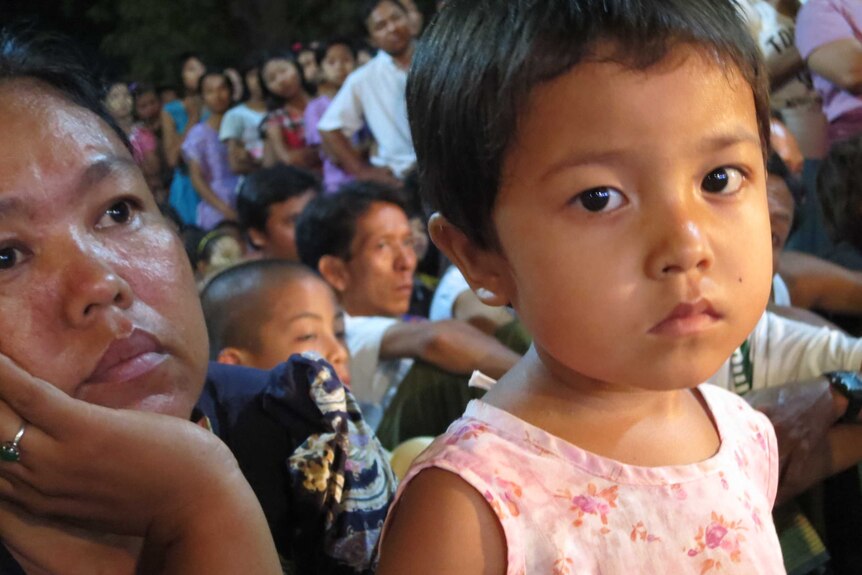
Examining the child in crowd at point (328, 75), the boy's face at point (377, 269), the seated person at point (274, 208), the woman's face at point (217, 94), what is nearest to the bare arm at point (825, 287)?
the boy's face at point (377, 269)

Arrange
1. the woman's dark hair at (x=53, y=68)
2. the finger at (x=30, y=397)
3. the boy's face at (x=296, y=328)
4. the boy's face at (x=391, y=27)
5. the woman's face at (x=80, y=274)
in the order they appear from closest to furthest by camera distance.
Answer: the finger at (x=30, y=397), the woman's face at (x=80, y=274), the woman's dark hair at (x=53, y=68), the boy's face at (x=296, y=328), the boy's face at (x=391, y=27)

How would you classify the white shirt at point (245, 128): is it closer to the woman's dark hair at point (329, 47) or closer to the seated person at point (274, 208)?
the woman's dark hair at point (329, 47)

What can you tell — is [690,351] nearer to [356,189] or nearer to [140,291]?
[140,291]

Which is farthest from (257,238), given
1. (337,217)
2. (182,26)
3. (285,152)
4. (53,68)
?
(182,26)

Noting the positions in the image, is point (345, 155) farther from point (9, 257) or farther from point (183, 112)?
point (9, 257)

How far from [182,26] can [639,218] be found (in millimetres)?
11881

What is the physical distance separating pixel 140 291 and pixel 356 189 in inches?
101

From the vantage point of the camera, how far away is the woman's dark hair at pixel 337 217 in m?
3.42

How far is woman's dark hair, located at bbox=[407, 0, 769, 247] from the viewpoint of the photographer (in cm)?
89

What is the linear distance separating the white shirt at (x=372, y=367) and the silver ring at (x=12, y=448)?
193 centimetres

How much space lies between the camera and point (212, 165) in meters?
6.61

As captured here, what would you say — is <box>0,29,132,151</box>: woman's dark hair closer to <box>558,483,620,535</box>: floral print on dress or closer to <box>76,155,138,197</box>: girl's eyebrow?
<box>76,155,138,197</box>: girl's eyebrow

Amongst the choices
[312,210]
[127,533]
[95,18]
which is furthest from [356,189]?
[95,18]

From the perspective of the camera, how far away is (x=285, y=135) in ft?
20.4
